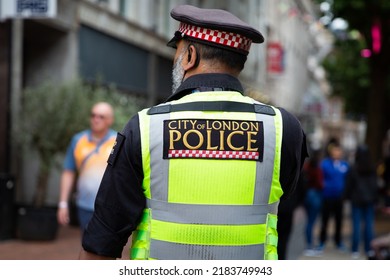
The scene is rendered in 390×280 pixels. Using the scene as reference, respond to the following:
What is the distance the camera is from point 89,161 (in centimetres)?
648

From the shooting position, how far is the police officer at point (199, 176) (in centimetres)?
237

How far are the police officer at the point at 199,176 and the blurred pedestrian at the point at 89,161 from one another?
12.8 feet

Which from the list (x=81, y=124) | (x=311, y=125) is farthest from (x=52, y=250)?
(x=311, y=125)

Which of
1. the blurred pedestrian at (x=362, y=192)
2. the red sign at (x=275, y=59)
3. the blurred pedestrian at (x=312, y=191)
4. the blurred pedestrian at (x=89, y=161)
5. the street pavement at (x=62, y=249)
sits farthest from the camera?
the red sign at (x=275, y=59)

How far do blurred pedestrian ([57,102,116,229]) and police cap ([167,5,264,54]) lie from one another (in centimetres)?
390

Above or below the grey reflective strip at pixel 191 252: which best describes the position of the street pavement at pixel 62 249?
below

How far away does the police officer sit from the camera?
2367mm

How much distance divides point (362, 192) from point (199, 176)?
9061 millimetres

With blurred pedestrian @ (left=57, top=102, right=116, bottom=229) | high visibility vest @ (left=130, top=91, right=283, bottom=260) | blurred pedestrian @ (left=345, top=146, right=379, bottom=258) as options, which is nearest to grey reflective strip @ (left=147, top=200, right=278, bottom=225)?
high visibility vest @ (left=130, top=91, right=283, bottom=260)

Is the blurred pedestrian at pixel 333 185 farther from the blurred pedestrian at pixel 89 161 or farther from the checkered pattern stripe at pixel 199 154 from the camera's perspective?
the checkered pattern stripe at pixel 199 154

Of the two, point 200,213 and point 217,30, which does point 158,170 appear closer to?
point 200,213

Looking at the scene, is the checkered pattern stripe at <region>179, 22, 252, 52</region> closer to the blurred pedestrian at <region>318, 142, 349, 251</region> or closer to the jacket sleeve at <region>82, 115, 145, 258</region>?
the jacket sleeve at <region>82, 115, 145, 258</region>

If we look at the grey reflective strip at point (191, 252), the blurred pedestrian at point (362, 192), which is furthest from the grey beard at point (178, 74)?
the blurred pedestrian at point (362, 192)

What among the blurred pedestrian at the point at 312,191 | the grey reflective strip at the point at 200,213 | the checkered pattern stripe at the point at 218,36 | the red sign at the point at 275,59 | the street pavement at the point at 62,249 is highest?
the red sign at the point at 275,59
